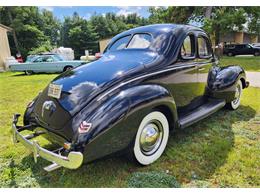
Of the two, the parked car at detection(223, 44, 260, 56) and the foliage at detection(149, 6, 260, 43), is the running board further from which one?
the parked car at detection(223, 44, 260, 56)

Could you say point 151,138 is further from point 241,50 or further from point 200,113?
point 241,50

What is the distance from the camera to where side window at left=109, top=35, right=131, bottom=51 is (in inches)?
153

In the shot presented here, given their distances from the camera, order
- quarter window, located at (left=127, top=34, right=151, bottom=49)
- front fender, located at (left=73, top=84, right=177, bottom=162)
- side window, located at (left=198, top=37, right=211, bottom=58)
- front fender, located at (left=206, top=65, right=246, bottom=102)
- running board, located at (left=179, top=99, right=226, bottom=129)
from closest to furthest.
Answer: front fender, located at (left=73, top=84, right=177, bottom=162)
running board, located at (left=179, top=99, right=226, bottom=129)
quarter window, located at (left=127, top=34, right=151, bottom=49)
side window, located at (left=198, top=37, right=211, bottom=58)
front fender, located at (left=206, top=65, right=246, bottom=102)

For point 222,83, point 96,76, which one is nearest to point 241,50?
point 222,83

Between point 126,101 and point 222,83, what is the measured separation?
2.69 m

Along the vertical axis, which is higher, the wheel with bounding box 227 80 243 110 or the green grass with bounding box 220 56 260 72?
the wheel with bounding box 227 80 243 110

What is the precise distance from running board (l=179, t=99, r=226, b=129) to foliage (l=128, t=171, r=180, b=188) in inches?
32.9

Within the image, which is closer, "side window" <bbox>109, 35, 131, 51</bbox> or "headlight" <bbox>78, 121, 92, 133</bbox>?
"headlight" <bbox>78, 121, 92, 133</bbox>

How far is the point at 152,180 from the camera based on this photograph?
8.43 feet

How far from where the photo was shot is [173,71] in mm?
3350

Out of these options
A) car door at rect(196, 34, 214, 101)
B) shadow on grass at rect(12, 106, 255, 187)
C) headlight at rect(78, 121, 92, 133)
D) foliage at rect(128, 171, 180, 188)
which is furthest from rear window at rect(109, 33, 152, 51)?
foliage at rect(128, 171, 180, 188)

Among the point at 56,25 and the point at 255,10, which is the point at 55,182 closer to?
the point at 255,10

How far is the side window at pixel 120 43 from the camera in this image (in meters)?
3.89

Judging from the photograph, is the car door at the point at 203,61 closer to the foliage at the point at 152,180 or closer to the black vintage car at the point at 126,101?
the black vintage car at the point at 126,101
